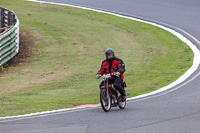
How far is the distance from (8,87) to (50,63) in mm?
3850

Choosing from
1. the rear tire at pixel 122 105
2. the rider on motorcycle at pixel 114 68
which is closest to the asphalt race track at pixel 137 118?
the rear tire at pixel 122 105

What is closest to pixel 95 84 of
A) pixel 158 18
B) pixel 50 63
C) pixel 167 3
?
pixel 50 63

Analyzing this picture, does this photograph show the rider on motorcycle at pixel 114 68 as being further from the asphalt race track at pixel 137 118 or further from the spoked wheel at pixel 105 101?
the asphalt race track at pixel 137 118

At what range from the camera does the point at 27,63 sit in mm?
21359

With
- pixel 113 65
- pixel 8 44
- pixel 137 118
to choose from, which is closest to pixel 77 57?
pixel 8 44

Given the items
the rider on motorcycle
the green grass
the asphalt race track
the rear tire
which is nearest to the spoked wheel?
the asphalt race track

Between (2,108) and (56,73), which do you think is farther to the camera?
(56,73)

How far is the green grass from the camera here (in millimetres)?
16031

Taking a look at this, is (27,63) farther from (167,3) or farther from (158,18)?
(167,3)

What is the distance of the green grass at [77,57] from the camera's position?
16.0 metres

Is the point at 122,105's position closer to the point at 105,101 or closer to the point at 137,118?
the point at 105,101

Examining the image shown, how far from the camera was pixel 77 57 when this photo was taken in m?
21.9

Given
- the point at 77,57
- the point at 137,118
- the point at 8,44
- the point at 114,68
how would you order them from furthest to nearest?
the point at 77,57 < the point at 8,44 < the point at 114,68 < the point at 137,118

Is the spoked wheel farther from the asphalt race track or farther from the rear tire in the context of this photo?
the rear tire
